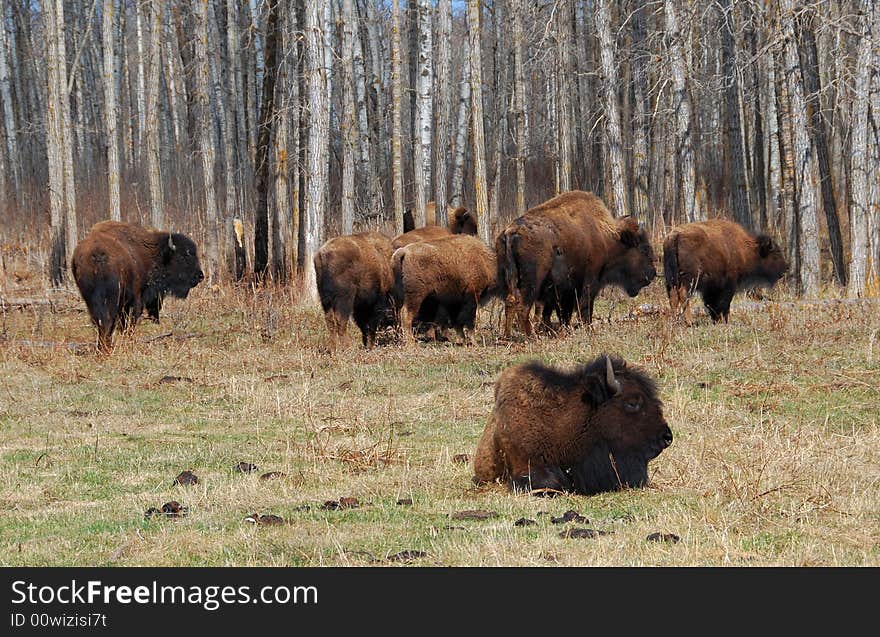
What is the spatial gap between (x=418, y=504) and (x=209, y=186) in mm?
19402

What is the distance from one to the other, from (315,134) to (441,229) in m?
3.27

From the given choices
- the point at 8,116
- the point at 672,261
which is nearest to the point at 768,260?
the point at 672,261

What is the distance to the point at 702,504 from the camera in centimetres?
676

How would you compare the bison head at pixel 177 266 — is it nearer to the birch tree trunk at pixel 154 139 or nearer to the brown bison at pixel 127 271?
the brown bison at pixel 127 271

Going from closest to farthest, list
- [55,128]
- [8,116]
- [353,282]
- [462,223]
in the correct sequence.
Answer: [353,282], [462,223], [55,128], [8,116]

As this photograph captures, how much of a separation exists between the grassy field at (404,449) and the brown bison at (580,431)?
23cm

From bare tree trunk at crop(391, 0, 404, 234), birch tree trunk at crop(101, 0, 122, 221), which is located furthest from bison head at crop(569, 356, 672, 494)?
birch tree trunk at crop(101, 0, 122, 221)

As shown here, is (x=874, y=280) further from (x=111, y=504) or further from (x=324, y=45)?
(x=111, y=504)

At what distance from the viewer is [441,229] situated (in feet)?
59.7

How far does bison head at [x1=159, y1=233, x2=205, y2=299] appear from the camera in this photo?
17.6 metres

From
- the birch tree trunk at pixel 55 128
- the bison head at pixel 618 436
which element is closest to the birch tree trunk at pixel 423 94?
the birch tree trunk at pixel 55 128

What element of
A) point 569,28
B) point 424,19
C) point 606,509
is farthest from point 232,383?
point 569,28

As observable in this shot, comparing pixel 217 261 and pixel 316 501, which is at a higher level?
pixel 217 261

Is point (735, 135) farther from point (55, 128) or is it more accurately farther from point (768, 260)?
point (55, 128)
